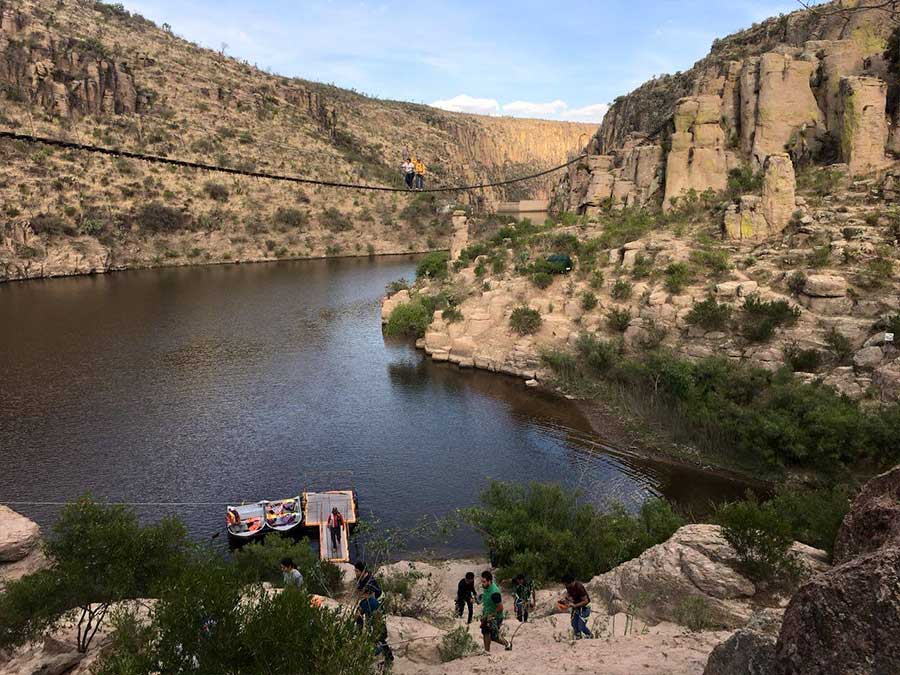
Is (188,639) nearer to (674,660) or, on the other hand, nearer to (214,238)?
(674,660)

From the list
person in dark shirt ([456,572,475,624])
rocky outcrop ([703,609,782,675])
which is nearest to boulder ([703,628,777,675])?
Answer: rocky outcrop ([703,609,782,675])

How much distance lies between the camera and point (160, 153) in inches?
2714

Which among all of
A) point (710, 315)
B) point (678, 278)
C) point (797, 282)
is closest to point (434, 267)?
point (678, 278)

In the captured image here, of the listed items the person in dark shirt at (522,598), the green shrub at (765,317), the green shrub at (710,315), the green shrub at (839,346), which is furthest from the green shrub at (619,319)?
the person in dark shirt at (522,598)

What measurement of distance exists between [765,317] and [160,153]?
64.2 m

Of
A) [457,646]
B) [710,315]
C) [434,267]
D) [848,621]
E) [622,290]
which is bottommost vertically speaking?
[457,646]

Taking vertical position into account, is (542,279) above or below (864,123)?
below

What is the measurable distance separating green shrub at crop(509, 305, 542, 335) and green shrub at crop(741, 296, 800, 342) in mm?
9061

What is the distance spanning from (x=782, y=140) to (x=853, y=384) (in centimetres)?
1661

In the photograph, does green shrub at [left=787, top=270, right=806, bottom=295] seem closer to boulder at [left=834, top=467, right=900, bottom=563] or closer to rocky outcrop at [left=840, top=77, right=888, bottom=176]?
rocky outcrop at [left=840, top=77, right=888, bottom=176]

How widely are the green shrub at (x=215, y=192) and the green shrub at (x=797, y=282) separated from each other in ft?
195

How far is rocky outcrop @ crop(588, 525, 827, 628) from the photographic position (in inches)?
390

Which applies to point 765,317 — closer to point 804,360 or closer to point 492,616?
point 804,360

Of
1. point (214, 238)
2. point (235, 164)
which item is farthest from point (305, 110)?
point (214, 238)
